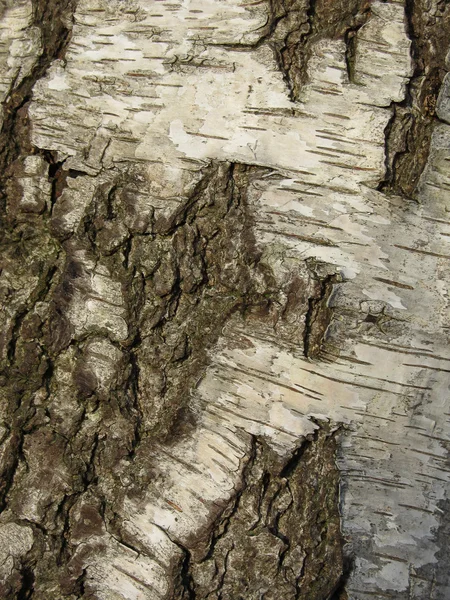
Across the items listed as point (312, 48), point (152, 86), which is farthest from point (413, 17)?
point (152, 86)

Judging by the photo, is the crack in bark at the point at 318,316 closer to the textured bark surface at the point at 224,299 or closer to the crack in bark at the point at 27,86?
the textured bark surface at the point at 224,299

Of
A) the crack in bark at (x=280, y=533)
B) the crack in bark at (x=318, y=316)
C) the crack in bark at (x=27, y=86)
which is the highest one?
the crack in bark at (x=27, y=86)

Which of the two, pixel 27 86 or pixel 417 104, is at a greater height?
pixel 417 104

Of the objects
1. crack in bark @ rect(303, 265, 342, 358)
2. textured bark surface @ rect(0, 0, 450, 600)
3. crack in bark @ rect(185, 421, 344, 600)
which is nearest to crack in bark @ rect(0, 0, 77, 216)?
textured bark surface @ rect(0, 0, 450, 600)

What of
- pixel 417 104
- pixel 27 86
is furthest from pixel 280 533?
pixel 27 86

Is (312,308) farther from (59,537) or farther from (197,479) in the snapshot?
(59,537)

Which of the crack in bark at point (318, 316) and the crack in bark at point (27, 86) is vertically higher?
the crack in bark at point (27, 86)

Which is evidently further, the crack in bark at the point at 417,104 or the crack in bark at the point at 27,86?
the crack in bark at the point at 27,86

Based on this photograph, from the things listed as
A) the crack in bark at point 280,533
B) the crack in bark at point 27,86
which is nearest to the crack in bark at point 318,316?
the crack in bark at point 280,533

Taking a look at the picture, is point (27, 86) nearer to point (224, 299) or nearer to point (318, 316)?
point (224, 299)

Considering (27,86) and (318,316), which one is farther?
(27,86)
